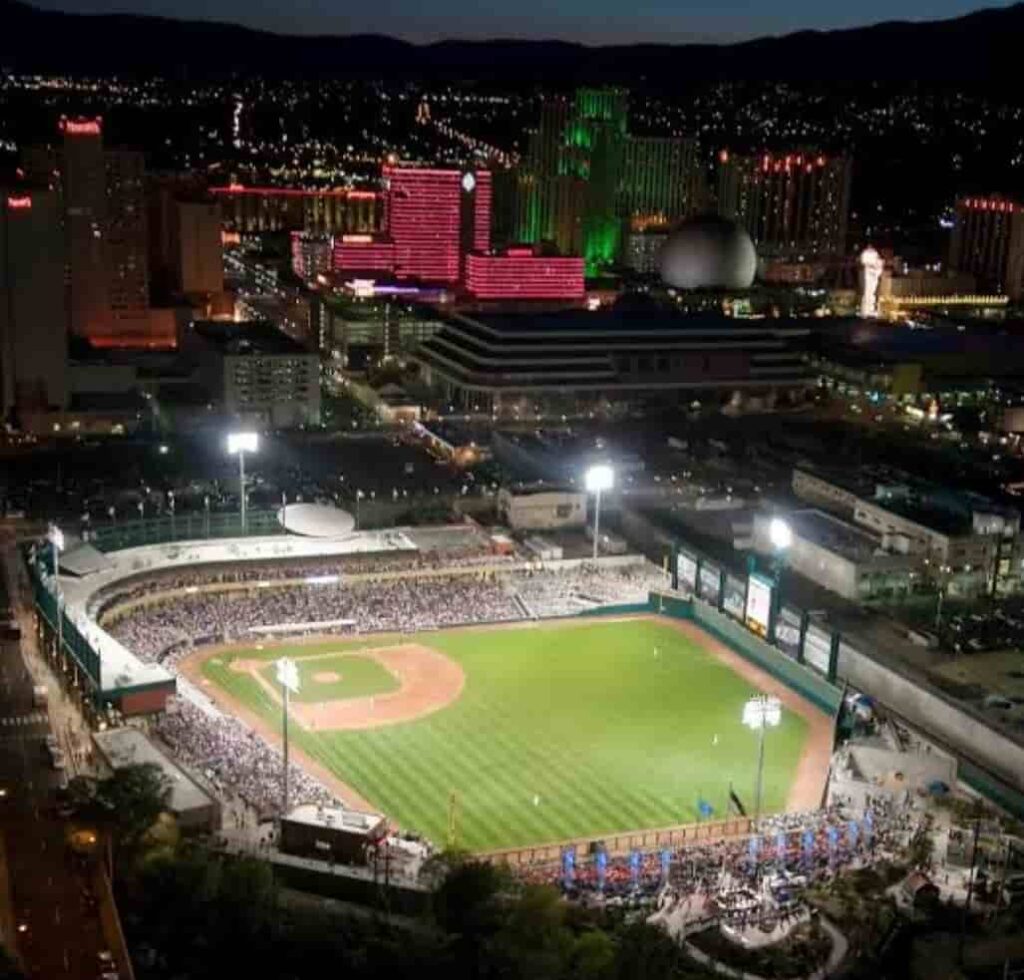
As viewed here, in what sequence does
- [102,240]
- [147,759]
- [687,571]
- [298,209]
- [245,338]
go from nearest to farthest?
[147,759] → [687,571] → [245,338] → [102,240] → [298,209]

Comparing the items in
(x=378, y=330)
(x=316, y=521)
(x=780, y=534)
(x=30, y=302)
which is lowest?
(x=316, y=521)

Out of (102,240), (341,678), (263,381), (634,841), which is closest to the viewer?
(634,841)

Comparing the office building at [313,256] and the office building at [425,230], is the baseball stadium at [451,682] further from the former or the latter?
the office building at [313,256]

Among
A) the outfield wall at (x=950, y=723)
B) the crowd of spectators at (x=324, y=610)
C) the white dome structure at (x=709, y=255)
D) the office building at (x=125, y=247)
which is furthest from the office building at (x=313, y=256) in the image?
the outfield wall at (x=950, y=723)

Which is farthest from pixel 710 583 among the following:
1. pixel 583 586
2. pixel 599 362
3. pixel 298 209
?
pixel 298 209

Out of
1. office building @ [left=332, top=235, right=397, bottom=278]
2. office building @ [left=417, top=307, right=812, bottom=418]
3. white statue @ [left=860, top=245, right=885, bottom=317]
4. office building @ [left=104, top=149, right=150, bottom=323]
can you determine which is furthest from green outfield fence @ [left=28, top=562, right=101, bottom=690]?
white statue @ [left=860, top=245, right=885, bottom=317]

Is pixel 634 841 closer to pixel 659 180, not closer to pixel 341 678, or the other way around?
pixel 341 678

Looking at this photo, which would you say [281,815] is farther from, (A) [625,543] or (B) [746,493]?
(B) [746,493]
